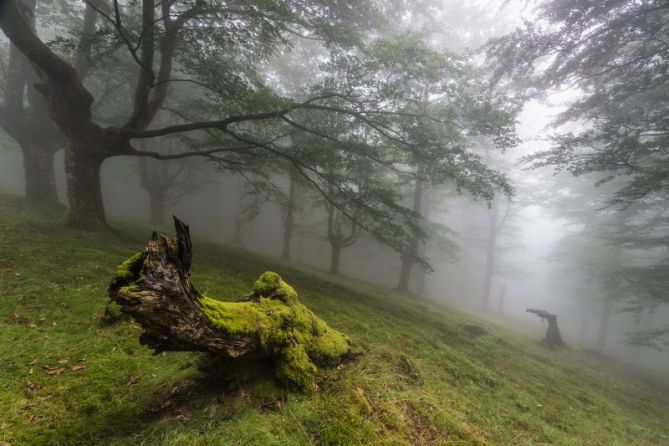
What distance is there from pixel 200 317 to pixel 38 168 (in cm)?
1343

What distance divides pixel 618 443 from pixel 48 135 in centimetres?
1727

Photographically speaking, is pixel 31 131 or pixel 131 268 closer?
pixel 131 268

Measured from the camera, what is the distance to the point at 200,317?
7.62 feet

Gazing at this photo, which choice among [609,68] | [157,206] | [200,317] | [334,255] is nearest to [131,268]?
[200,317]

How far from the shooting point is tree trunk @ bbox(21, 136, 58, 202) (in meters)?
11.0

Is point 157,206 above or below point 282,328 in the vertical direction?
above

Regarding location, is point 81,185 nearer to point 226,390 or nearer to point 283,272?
point 283,272

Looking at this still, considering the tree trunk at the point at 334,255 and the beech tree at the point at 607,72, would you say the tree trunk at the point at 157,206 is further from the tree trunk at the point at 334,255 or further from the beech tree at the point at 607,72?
the beech tree at the point at 607,72

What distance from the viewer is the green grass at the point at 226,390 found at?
2.39 metres

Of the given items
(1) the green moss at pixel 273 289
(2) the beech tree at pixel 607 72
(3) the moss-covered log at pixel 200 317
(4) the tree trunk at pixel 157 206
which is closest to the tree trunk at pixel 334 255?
(2) the beech tree at pixel 607 72

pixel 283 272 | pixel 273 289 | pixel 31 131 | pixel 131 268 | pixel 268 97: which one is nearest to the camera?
pixel 131 268

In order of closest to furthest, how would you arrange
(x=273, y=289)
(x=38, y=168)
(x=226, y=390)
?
(x=226, y=390) < (x=273, y=289) < (x=38, y=168)

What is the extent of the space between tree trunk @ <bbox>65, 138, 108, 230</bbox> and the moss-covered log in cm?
693

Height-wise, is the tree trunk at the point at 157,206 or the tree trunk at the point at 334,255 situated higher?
the tree trunk at the point at 157,206
